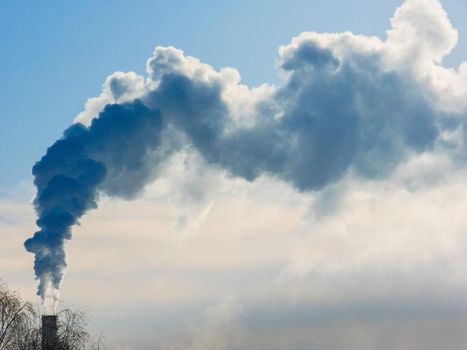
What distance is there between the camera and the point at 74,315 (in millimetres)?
48188

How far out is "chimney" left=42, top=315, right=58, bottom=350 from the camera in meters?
48.5

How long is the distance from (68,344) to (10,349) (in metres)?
3.09

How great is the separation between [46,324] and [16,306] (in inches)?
95.4

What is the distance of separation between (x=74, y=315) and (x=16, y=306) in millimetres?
3351

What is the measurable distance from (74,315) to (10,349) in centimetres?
386

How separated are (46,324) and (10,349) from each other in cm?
374

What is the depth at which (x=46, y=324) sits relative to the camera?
50.1 meters

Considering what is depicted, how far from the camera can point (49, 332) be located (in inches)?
1954

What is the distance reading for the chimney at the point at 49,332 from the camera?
159 feet

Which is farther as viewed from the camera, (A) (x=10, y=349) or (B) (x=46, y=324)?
(B) (x=46, y=324)

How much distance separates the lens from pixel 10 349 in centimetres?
4659

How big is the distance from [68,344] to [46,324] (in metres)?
3.18

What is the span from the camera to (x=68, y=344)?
47.5m
